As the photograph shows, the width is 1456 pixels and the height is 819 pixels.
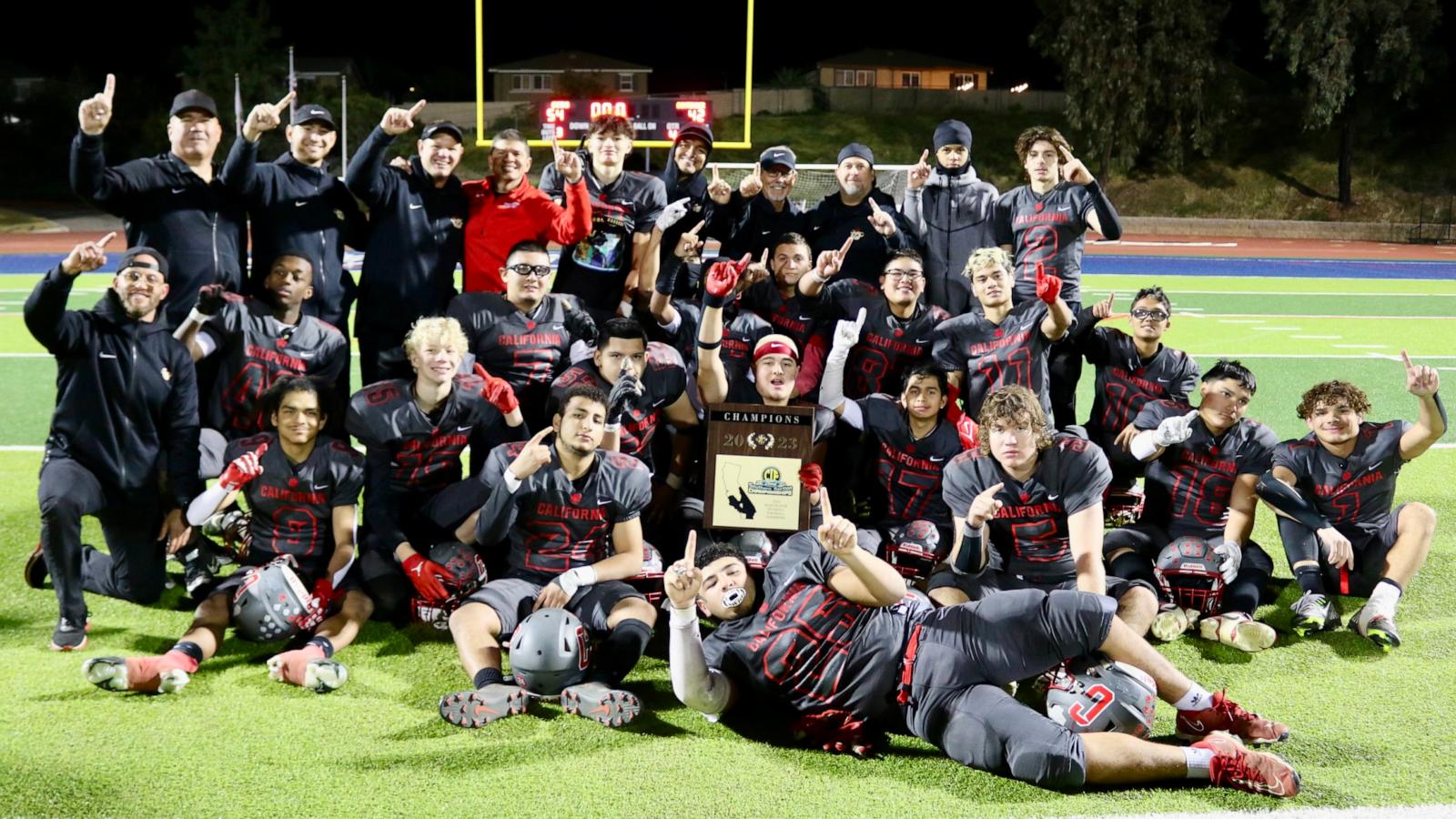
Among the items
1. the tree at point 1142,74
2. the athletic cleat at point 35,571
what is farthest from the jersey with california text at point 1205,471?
the tree at point 1142,74

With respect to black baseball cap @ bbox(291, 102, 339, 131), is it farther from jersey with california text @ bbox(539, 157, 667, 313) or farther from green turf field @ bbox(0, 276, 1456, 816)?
green turf field @ bbox(0, 276, 1456, 816)

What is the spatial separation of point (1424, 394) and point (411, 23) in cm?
6506

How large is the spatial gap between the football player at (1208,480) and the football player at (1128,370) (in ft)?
1.36

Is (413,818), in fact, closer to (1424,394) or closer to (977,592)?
(977,592)

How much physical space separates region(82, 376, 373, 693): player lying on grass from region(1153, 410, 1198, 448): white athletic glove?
3.93m

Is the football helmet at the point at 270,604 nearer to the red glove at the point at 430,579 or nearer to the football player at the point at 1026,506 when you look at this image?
the red glove at the point at 430,579

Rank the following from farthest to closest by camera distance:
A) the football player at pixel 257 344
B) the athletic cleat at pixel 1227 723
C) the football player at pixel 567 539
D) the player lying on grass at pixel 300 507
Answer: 1. the football player at pixel 257 344
2. the player lying on grass at pixel 300 507
3. the football player at pixel 567 539
4. the athletic cleat at pixel 1227 723

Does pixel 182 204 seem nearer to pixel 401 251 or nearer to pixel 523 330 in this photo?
pixel 401 251

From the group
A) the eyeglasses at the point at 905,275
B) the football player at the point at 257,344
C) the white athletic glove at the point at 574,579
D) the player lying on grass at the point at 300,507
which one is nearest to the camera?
the white athletic glove at the point at 574,579

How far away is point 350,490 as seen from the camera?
570 centimetres

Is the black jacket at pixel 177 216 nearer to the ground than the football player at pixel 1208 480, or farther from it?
farther from it

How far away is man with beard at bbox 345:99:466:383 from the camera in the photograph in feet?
22.4

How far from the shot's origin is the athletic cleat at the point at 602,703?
4750mm

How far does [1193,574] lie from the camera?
19.0 ft
